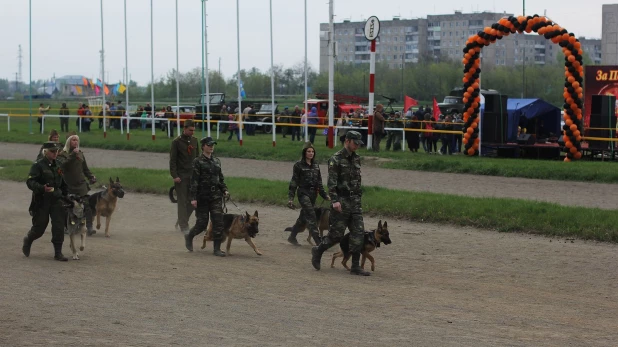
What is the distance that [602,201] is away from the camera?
2022cm

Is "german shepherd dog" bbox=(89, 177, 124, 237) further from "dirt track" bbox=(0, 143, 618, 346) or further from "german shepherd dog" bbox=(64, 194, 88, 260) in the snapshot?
"german shepherd dog" bbox=(64, 194, 88, 260)

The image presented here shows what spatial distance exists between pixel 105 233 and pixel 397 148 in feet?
62.1

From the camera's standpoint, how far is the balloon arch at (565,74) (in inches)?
1139

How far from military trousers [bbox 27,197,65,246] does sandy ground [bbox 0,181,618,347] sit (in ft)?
1.42

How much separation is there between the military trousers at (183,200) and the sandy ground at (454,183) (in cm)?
782

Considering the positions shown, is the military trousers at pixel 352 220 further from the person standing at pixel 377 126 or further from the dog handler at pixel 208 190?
the person standing at pixel 377 126

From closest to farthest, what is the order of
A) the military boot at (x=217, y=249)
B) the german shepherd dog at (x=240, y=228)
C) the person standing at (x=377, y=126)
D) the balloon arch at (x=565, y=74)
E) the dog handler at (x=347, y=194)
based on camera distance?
the dog handler at (x=347, y=194), the german shepherd dog at (x=240, y=228), the military boot at (x=217, y=249), the balloon arch at (x=565, y=74), the person standing at (x=377, y=126)

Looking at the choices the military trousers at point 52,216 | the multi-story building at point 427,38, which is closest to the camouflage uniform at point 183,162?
the military trousers at point 52,216

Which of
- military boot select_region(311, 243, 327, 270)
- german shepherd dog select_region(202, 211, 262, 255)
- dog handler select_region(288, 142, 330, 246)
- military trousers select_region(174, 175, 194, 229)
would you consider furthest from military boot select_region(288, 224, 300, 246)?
military boot select_region(311, 243, 327, 270)

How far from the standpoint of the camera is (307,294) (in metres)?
11.1

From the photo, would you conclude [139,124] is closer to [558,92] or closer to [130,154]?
[130,154]

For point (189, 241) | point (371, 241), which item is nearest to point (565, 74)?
point (189, 241)

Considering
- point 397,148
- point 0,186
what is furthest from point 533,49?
point 0,186

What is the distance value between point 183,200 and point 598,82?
67.1 ft
